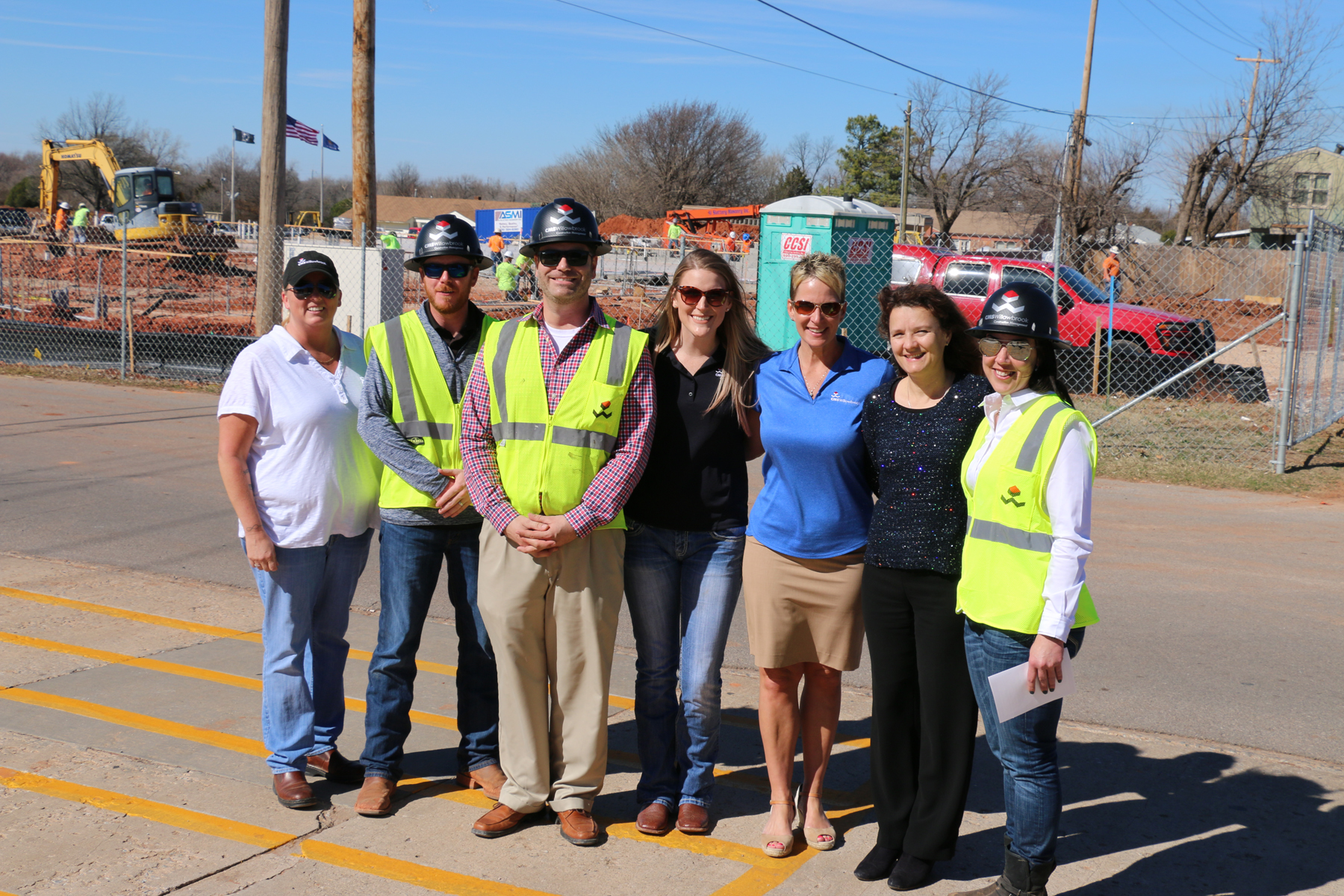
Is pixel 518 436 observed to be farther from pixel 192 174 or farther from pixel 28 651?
pixel 192 174

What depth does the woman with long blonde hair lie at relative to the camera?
12.4 feet

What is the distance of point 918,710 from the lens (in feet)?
11.9

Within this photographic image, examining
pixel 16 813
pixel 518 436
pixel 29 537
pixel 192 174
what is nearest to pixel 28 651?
pixel 16 813

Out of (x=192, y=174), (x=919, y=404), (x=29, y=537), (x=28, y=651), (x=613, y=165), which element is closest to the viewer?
(x=919, y=404)

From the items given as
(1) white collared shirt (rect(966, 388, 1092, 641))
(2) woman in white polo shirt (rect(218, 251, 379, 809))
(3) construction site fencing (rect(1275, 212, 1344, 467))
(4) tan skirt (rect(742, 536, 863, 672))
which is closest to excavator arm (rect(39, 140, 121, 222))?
(3) construction site fencing (rect(1275, 212, 1344, 467))

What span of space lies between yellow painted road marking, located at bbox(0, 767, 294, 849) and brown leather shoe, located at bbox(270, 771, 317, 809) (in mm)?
160

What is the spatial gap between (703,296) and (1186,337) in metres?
14.5

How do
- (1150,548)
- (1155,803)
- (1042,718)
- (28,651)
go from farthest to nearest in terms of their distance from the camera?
(1150,548) → (28,651) → (1155,803) → (1042,718)

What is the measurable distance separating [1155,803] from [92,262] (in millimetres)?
36739

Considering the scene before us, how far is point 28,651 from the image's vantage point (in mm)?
5586

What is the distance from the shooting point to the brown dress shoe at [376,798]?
396cm

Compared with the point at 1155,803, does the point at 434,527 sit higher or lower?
higher

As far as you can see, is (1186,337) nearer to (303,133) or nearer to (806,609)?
(806,609)

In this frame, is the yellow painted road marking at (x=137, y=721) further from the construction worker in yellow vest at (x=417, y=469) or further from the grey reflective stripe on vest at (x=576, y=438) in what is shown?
the grey reflective stripe on vest at (x=576, y=438)
